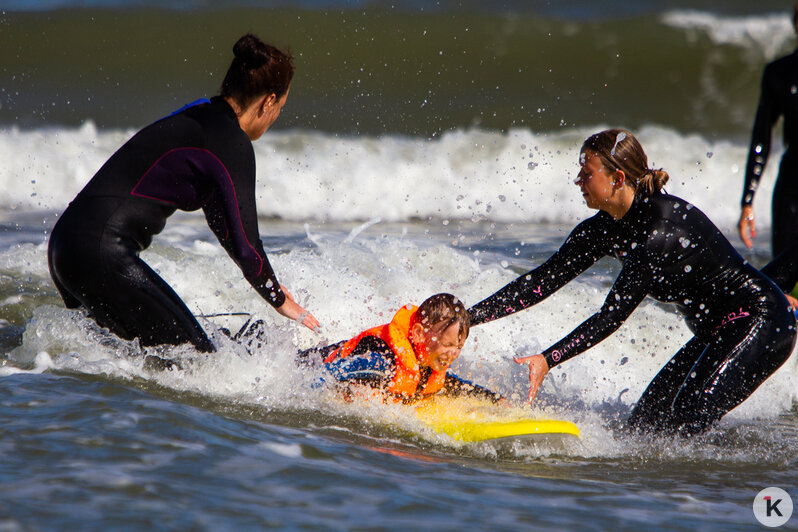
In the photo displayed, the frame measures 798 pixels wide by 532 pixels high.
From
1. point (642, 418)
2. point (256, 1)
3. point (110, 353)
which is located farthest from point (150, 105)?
point (642, 418)

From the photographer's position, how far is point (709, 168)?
12.2m

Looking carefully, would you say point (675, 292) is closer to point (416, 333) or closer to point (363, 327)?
point (416, 333)

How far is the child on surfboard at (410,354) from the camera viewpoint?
3875 millimetres

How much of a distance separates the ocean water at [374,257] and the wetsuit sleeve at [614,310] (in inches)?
17.0

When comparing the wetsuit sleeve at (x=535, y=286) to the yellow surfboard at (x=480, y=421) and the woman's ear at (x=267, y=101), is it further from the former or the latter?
the woman's ear at (x=267, y=101)

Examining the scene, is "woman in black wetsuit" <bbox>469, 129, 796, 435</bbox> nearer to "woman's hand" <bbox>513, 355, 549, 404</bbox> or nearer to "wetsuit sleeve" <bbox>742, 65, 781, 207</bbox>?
"woman's hand" <bbox>513, 355, 549, 404</bbox>

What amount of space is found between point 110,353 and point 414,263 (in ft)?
10.8

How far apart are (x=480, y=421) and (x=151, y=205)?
176 cm

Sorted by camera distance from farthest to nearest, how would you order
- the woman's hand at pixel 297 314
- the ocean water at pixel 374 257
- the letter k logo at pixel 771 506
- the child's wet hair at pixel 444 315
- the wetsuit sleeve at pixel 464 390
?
the wetsuit sleeve at pixel 464 390
the child's wet hair at pixel 444 315
the woman's hand at pixel 297 314
the letter k logo at pixel 771 506
the ocean water at pixel 374 257

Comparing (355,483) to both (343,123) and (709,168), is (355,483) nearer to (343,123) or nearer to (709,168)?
(709,168)

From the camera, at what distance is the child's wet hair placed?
12.7 feet

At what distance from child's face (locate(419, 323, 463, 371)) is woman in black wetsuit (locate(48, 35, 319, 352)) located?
0.83 metres

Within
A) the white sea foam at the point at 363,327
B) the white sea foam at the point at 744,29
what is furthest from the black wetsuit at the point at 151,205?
the white sea foam at the point at 744,29

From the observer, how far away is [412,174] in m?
11.3
